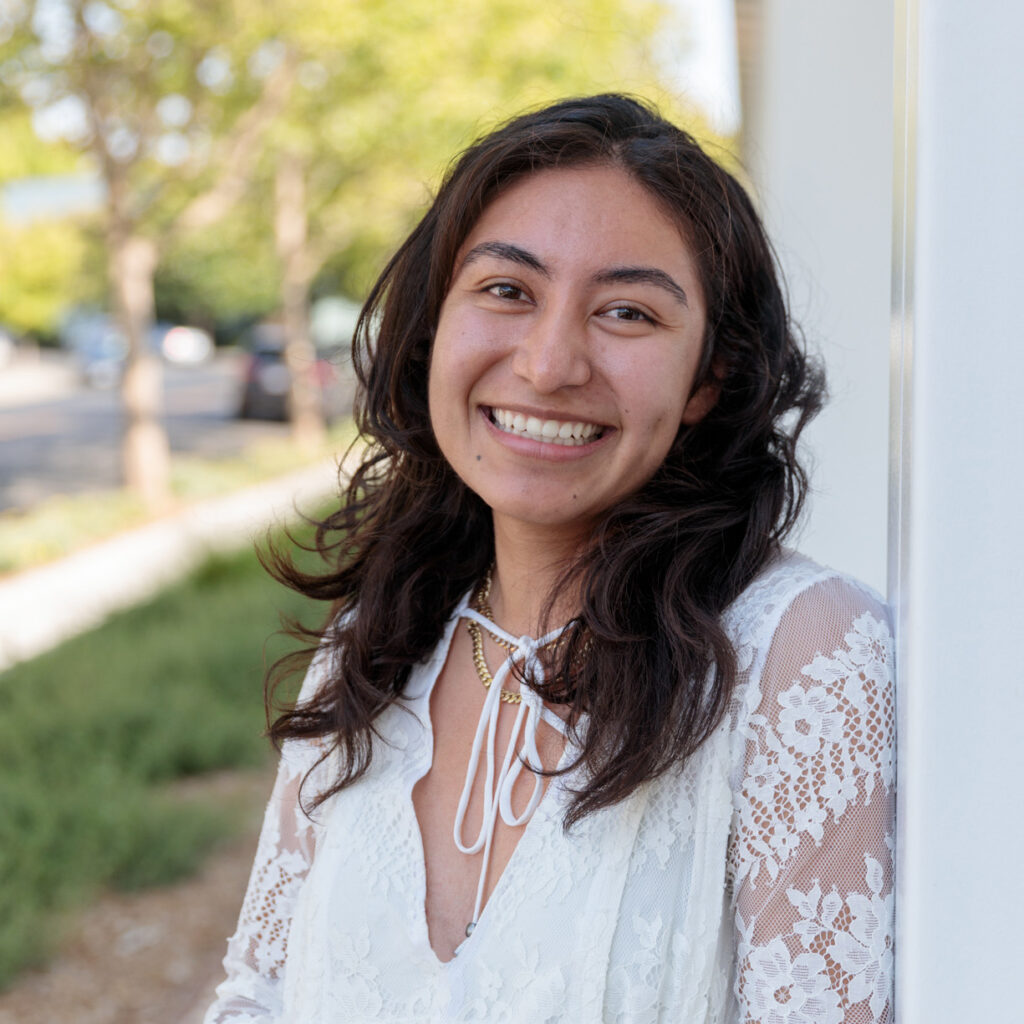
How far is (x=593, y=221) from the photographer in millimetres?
1538

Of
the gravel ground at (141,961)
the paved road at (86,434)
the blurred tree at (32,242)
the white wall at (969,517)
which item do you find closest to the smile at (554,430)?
the white wall at (969,517)

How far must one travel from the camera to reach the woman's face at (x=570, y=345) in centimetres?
152

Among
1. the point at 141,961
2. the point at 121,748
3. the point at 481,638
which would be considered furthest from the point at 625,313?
the point at 121,748

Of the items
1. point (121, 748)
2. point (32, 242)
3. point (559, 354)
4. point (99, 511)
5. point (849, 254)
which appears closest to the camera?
point (559, 354)

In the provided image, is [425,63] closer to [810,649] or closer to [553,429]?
[553,429]

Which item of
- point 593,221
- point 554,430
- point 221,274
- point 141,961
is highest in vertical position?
point 221,274

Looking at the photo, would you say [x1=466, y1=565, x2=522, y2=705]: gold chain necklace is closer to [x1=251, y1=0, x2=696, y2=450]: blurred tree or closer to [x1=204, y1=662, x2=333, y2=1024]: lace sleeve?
[x1=204, y1=662, x2=333, y2=1024]: lace sleeve

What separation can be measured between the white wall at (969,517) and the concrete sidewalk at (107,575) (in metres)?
6.15

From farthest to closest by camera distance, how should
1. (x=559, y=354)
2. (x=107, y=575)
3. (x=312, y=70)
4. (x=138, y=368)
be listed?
1. (x=312, y=70)
2. (x=138, y=368)
3. (x=107, y=575)
4. (x=559, y=354)

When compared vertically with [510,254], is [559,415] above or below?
below

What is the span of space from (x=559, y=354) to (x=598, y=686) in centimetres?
41

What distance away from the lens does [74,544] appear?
11430mm

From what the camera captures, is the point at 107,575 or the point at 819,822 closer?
the point at 819,822

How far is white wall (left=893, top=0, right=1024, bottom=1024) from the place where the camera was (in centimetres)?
80
